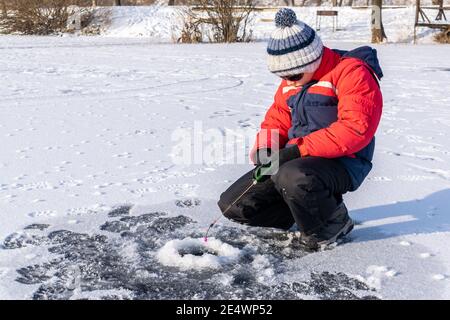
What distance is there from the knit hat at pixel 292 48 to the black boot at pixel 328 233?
0.69m

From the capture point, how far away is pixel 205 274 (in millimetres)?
2547

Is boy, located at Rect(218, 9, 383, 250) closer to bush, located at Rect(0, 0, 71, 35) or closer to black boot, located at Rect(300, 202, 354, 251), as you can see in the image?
black boot, located at Rect(300, 202, 354, 251)

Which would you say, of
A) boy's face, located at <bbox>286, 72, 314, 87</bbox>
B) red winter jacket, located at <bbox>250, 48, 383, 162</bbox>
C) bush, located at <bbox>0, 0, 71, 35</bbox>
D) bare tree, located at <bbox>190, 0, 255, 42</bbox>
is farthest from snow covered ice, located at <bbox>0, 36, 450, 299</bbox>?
bush, located at <bbox>0, 0, 71, 35</bbox>

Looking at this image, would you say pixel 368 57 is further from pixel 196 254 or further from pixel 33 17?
pixel 33 17

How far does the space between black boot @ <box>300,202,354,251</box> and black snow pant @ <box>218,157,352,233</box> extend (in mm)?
29

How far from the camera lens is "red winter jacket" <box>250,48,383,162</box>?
261 cm

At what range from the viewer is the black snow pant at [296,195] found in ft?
8.67

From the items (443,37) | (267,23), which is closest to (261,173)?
(443,37)
